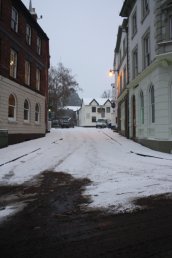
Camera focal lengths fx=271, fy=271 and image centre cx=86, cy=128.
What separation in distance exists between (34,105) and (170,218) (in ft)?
66.5

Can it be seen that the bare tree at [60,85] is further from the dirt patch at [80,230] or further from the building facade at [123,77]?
the dirt patch at [80,230]

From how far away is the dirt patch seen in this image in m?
3.49

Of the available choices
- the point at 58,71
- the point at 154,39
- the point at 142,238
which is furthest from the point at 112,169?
the point at 58,71

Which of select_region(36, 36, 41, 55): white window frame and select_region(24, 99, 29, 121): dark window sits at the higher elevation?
select_region(36, 36, 41, 55): white window frame

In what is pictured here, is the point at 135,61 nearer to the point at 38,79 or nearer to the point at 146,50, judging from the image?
the point at 146,50

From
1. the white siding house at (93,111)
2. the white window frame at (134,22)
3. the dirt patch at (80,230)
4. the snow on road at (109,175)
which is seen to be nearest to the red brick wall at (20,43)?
the white window frame at (134,22)

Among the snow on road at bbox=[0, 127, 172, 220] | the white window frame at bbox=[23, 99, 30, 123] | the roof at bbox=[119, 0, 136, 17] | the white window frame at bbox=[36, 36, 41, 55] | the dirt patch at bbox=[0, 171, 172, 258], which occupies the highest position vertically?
the roof at bbox=[119, 0, 136, 17]

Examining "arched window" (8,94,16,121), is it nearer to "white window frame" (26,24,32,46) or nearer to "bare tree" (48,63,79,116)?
"white window frame" (26,24,32,46)

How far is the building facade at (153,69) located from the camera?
1441cm

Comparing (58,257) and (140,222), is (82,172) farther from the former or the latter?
(58,257)

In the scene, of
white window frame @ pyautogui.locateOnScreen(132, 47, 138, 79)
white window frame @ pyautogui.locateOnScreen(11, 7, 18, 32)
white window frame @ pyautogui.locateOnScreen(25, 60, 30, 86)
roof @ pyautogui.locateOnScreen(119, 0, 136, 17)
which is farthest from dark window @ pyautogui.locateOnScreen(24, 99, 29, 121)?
roof @ pyautogui.locateOnScreen(119, 0, 136, 17)

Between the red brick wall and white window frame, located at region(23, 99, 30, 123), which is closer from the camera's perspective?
the red brick wall

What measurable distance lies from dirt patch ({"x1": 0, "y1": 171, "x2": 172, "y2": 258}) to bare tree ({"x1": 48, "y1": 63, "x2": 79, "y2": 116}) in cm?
4434

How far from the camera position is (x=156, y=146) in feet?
49.7
